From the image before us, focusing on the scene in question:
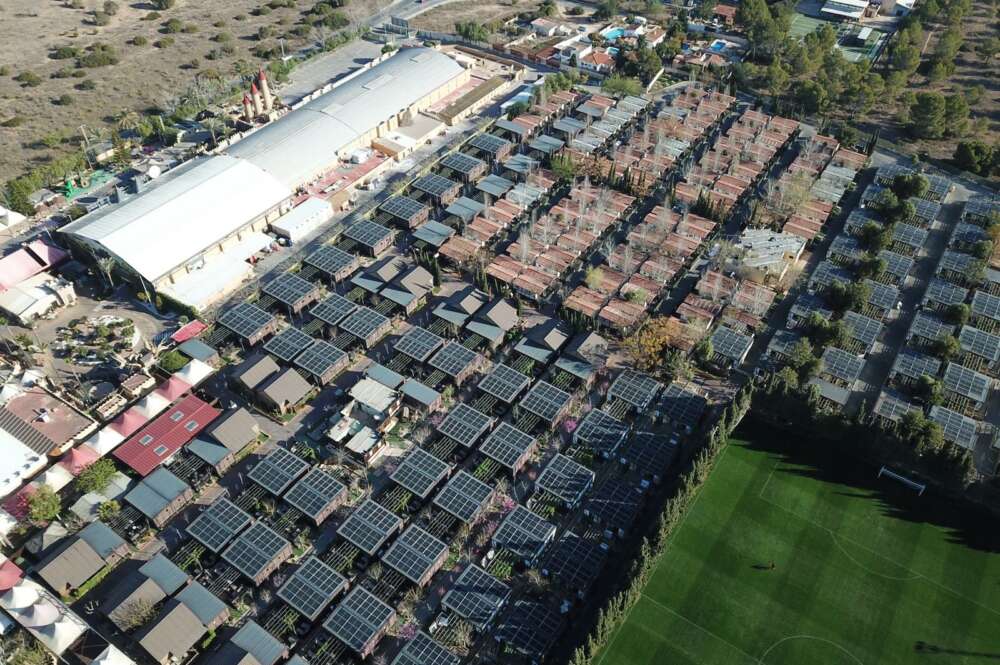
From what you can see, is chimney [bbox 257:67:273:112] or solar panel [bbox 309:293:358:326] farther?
chimney [bbox 257:67:273:112]

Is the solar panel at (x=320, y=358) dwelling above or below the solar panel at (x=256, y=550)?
above

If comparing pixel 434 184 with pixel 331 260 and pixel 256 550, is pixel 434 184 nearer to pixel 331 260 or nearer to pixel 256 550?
pixel 331 260

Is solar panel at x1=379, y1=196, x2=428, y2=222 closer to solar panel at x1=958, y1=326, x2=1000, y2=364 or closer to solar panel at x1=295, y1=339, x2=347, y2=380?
solar panel at x1=295, y1=339, x2=347, y2=380

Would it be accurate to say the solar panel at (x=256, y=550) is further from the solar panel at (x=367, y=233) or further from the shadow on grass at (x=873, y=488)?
the shadow on grass at (x=873, y=488)

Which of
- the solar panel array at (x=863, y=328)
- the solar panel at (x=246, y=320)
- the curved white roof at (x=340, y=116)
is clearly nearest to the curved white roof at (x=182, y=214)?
the curved white roof at (x=340, y=116)

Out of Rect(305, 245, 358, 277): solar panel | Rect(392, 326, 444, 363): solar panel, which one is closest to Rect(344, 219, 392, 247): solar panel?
Rect(305, 245, 358, 277): solar panel

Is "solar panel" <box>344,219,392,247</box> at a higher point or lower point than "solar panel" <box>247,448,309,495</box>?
higher
